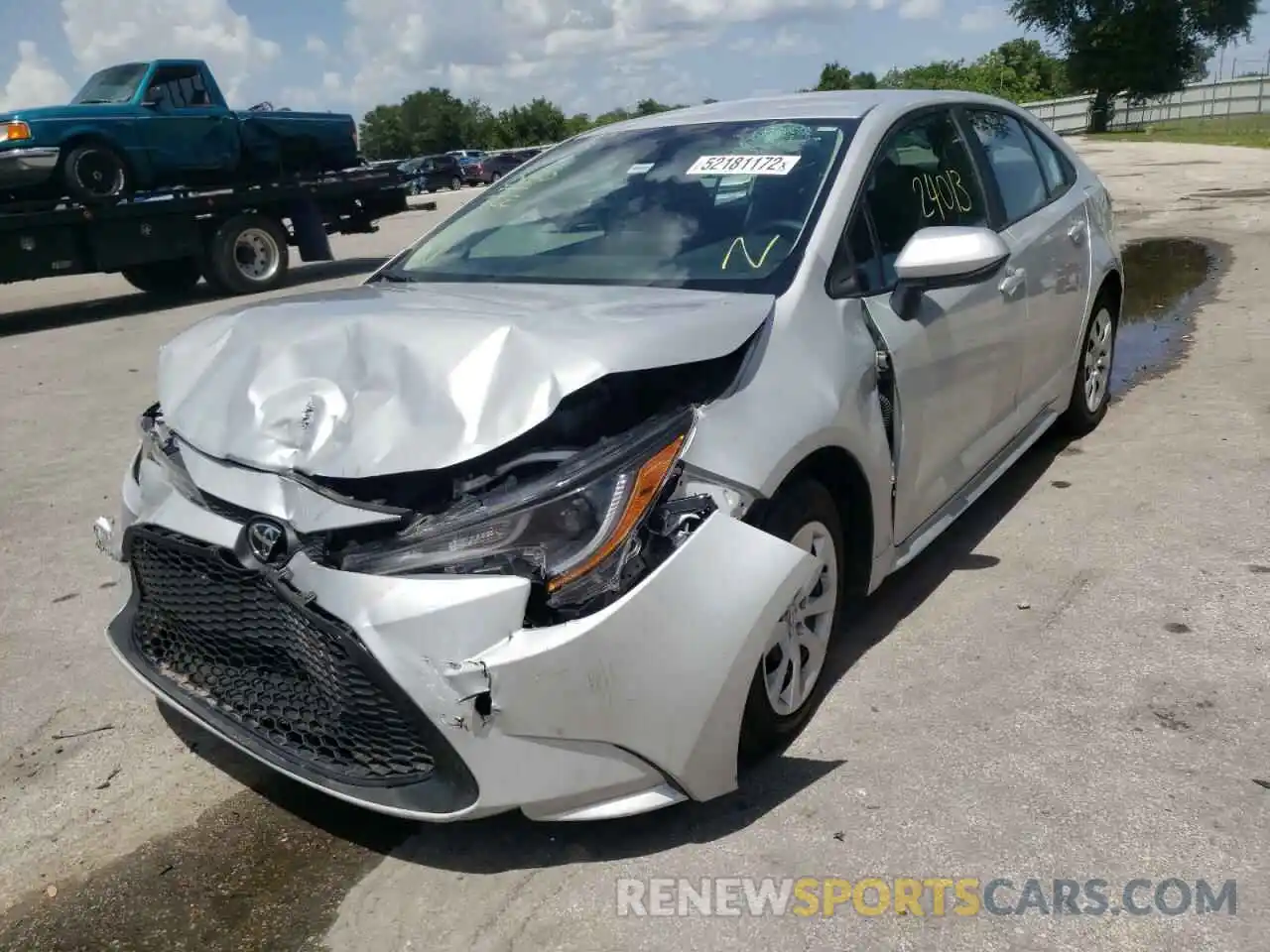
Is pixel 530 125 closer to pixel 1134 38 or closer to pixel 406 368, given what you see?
pixel 1134 38

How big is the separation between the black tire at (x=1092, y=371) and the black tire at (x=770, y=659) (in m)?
2.71

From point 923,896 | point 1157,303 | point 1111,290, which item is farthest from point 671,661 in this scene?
point 1157,303

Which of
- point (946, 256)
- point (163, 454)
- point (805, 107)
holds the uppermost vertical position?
point (805, 107)

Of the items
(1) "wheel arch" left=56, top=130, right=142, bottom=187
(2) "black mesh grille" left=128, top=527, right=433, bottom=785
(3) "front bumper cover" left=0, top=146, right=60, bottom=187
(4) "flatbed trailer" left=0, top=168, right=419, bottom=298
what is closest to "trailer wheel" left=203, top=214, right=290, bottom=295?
(4) "flatbed trailer" left=0, top=168, right=419, bottom=298

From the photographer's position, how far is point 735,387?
9.07ft

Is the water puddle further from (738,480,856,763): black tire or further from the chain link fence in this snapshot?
the chain link fence

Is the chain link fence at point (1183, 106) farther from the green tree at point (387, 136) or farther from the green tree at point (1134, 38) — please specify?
the green tree at point (387, 136)

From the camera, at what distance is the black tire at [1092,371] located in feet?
17.7

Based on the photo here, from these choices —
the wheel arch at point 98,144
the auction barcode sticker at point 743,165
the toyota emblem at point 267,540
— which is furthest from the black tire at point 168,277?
the toyota emblem at point 267,540

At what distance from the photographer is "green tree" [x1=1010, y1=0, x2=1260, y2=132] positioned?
47344 mm

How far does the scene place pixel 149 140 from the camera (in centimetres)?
1251

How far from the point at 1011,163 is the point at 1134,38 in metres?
49.6

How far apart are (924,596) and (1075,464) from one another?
1.74 m

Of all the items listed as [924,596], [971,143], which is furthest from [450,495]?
[971,143]
